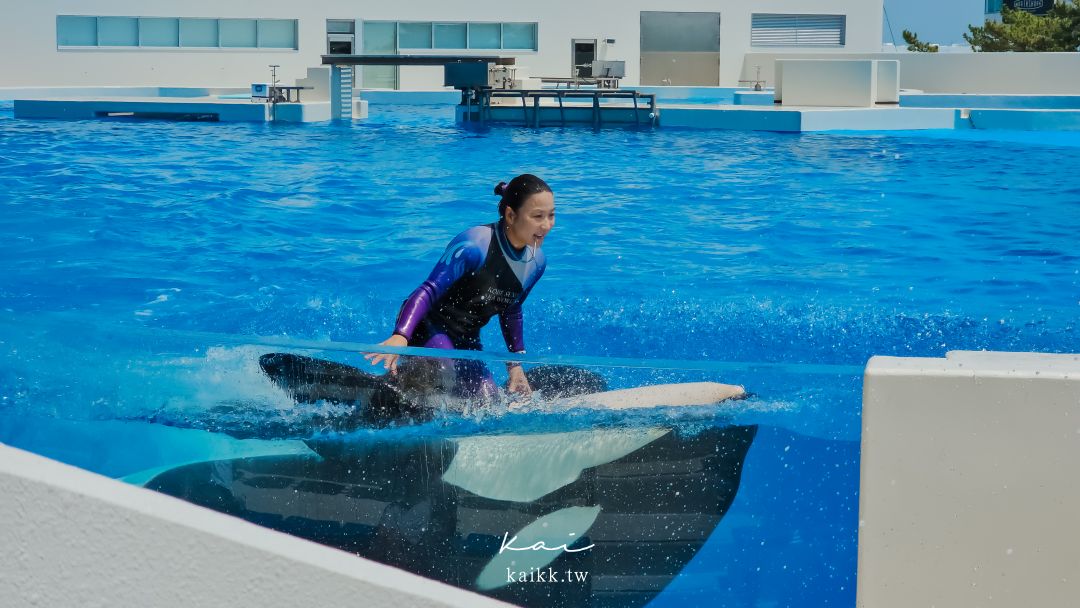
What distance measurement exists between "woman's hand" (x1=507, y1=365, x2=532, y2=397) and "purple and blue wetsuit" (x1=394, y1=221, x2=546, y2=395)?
45.1 inches

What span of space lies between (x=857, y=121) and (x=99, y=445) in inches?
573

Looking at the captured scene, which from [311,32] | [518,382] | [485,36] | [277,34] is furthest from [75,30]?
[518,382]

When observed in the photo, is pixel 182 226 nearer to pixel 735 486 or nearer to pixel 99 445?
pixel 99 445

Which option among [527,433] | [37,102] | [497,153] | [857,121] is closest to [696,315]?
[527,433]

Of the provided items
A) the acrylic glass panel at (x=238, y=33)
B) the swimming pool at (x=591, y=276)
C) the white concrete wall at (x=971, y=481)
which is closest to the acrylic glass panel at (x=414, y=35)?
the acrylic glass panel at (x=238, y=33)

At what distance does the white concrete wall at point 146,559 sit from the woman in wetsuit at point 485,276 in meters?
2.37

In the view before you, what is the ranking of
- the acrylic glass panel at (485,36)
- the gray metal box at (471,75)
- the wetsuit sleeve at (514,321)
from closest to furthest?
the wetsuit sleeve at (514,321), the gray metal box at (471,75), the acrylic glass panel at (485,36)

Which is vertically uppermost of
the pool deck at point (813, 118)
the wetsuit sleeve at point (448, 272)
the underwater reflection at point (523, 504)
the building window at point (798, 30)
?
the building window at point (798, 30)

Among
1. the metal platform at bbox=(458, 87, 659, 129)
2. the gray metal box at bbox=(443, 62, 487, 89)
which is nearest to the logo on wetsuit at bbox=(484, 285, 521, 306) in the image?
the metal platform at bbox=(458, 87, 659, 129)

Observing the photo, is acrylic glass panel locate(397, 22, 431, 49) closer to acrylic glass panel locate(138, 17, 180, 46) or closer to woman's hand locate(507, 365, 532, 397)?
acrylic glass panel locate(138, 17, 180, 46)

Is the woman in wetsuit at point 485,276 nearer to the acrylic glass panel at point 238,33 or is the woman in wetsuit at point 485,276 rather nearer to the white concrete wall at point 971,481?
the white concrete wall at point 971,481

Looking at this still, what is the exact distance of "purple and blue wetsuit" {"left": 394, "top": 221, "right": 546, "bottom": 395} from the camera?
397cm

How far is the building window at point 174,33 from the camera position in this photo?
84.7ft

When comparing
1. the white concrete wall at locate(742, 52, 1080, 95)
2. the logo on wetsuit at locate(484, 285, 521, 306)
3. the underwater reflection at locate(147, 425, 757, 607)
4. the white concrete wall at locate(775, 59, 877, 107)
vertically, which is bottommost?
the underwater reflection at locate(147, 425, 757, 607)
